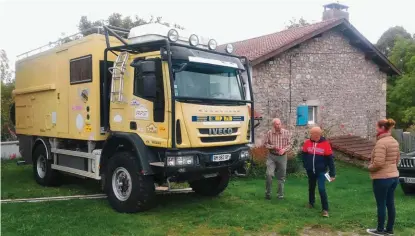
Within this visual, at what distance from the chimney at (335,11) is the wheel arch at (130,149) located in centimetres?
1699

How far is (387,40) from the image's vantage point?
44.0 meters

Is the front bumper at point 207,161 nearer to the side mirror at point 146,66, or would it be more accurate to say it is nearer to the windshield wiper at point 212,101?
the windshield wiper at point 212,101

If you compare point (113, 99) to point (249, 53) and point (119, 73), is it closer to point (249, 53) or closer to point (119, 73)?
point (119, 73)

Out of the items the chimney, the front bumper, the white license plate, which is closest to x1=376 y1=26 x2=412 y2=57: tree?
the chimney

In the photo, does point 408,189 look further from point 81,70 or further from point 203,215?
point 81,70

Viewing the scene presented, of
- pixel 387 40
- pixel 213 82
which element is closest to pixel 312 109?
pixel 213 82

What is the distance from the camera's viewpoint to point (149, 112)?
23.7 ft

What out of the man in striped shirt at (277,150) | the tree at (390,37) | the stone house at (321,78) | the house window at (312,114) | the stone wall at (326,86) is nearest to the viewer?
the man in striped shirt at (277,150)

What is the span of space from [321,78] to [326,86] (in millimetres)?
457

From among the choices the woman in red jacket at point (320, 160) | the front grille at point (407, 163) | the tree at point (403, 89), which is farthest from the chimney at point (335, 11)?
the woman in red jacket at point (320, 160)

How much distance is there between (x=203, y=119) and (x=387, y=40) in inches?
1666

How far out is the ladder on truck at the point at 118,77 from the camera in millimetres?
7648

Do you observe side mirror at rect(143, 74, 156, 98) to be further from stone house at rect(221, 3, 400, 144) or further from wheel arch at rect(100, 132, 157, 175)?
stone house at rect(221, 3, 400, 144)

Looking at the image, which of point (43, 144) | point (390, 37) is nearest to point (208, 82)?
point (43, 144)
